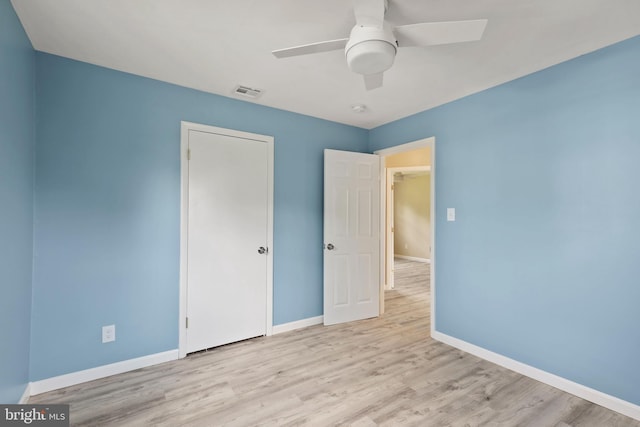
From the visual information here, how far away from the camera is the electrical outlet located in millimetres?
2270

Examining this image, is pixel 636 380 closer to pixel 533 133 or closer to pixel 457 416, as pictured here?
pixel 457 416

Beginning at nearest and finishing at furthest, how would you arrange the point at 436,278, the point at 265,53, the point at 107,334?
1. the point at 265,53
2. the point at 107,334
3. the point at 436,278

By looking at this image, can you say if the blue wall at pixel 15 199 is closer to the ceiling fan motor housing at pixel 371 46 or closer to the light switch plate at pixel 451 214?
the ceiling fan motor housing at pixel 371 46

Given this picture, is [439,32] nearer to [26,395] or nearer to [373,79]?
[373,79]

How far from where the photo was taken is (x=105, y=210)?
229 cm

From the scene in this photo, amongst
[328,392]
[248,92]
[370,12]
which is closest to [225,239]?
[248,92]

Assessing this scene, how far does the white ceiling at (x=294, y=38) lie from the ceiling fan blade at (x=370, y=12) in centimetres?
16

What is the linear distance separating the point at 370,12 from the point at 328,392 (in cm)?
246

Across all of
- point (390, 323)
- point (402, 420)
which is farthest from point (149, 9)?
point (390, 323)

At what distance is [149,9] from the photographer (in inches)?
65.2

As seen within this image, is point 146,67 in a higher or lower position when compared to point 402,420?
higher

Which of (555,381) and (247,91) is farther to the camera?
(247,91)

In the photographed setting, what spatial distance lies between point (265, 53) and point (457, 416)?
2.83m
